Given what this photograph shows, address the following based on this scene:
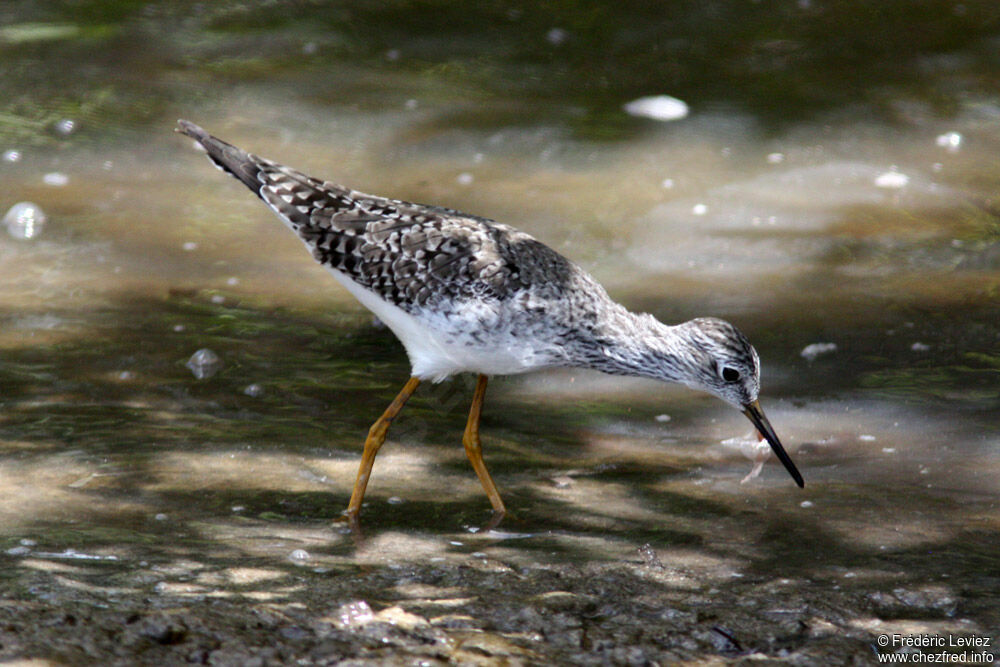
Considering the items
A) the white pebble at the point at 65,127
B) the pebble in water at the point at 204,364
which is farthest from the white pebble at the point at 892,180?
the white pebble at the point at 65,127

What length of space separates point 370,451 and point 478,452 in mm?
506

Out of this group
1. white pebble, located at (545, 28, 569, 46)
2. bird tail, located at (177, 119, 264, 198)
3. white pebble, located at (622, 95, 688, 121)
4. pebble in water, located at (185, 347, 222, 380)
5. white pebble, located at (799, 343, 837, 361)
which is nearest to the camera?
Answer: bird tail, located at (177, 119, 264, 198)

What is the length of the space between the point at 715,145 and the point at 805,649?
20.1ft

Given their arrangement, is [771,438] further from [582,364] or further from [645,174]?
[645,174]

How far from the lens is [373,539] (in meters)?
4.69

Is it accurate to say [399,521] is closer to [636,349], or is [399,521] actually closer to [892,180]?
[636,349]

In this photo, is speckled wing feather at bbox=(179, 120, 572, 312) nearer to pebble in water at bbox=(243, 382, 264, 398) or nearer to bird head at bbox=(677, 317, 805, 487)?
bird head at bbox=(677, 317, 805, 487)

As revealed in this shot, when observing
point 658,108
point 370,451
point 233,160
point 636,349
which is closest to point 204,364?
point 233,160

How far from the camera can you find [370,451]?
5164 millimetres

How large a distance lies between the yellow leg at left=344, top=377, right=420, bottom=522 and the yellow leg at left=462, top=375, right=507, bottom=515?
12.9 inches

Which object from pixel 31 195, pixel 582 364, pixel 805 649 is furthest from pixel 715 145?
pixel 805 649

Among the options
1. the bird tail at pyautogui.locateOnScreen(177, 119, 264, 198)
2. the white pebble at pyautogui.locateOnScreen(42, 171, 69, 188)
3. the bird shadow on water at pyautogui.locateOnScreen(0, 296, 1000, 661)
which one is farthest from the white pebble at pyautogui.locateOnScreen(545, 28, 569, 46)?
the bird tail at pyautogui.locateOnScreen(177, 119, 264, 198)

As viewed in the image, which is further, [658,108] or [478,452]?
[658,108]

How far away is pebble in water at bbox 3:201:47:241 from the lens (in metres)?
7.91
